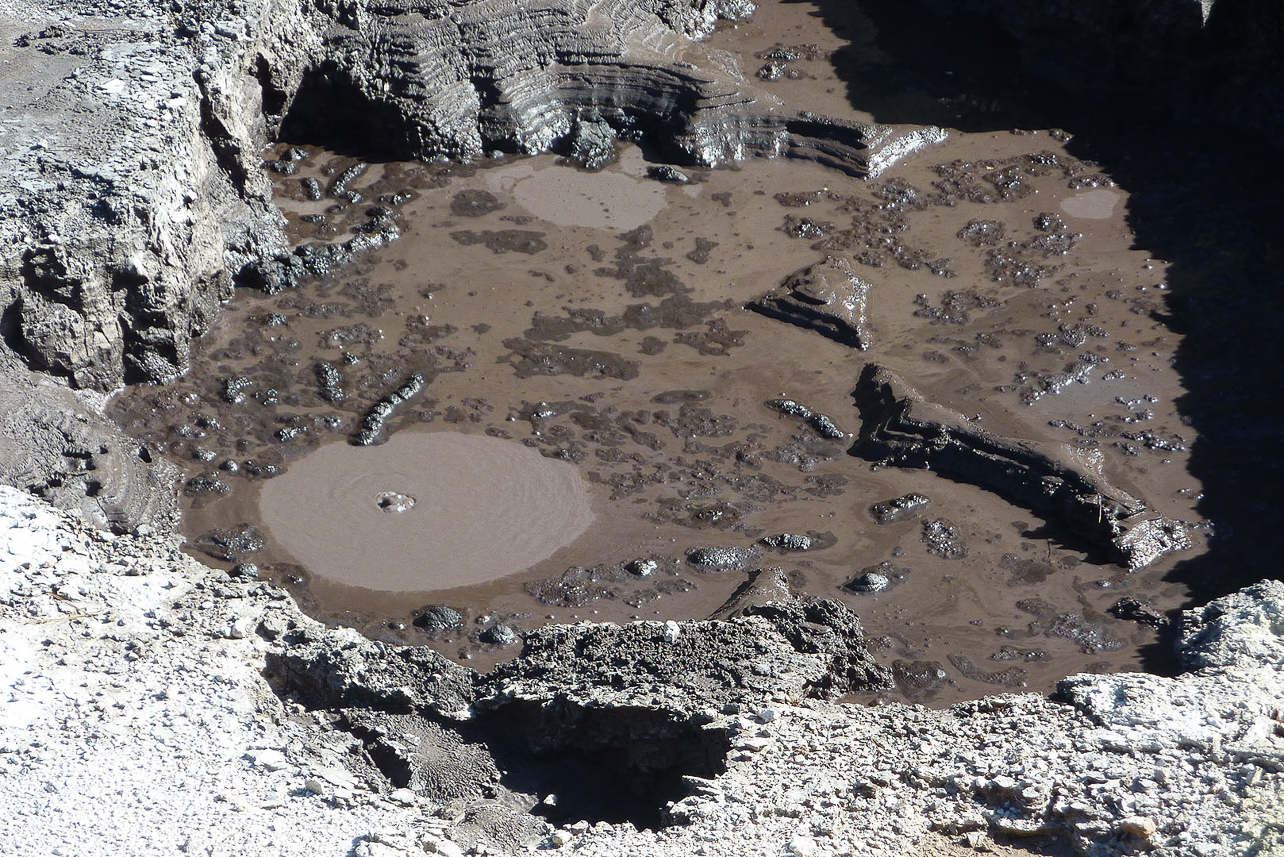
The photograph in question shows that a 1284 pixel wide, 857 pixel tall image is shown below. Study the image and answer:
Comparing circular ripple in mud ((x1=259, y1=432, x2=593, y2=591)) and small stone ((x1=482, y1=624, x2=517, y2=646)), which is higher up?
circular ripple in mud ((x1=259, y1=432, x2=593, y2=591))

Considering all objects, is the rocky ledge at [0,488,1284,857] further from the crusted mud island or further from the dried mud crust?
the dried mud crust

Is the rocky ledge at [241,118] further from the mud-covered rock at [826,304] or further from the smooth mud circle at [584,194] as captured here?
the mud-covered rock at [826,304]

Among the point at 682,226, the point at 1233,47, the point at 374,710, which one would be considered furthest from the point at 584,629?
the point at 1233,47

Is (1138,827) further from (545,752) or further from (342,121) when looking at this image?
(342,121)

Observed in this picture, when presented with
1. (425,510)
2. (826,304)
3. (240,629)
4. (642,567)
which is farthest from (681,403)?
(240,629)

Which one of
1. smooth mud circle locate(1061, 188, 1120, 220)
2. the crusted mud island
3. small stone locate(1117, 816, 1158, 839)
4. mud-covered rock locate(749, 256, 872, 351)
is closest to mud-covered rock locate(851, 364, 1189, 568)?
the crusted mud island

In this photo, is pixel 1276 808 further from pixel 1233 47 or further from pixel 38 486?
pixel 1233 47

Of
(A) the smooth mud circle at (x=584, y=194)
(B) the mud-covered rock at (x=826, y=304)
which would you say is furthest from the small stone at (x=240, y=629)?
(A) the smooth mud circle at (x=584, y=194)
